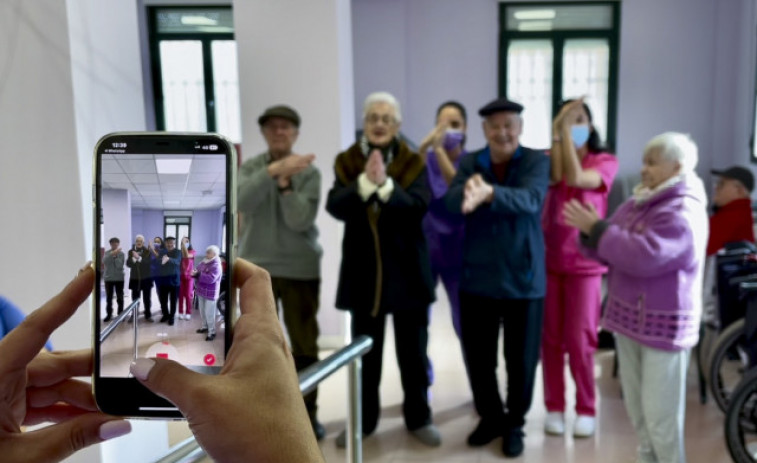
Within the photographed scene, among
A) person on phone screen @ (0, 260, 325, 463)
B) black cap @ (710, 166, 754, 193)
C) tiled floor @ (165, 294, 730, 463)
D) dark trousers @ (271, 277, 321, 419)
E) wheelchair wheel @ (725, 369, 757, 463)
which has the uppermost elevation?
person on phone screen @ (0, 260, 325, 463)

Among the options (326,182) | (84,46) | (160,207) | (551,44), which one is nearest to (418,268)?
(326,182)

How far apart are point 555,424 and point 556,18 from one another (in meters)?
5.62

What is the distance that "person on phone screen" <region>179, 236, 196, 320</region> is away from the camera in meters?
0.72

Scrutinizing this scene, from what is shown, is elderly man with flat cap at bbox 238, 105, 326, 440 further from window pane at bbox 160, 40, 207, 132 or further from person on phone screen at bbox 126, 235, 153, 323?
window pane at bbox 160, 40, 207, 132

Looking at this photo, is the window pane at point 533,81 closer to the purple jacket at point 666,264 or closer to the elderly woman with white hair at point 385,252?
the elderly woman with white hair at point 385,252

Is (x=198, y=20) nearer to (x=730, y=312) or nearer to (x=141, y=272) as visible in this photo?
(x=730, y=312)

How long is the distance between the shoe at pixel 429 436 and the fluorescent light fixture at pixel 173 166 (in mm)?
2524

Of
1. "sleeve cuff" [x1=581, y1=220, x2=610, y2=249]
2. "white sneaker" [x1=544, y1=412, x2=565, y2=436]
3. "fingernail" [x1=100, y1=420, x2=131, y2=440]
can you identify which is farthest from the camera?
"white sneaker" [x1=544, y1=412, x2=565, y2=436]

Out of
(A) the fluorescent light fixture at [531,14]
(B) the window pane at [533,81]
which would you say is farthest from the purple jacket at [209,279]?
(A) the fluorescent light fixture at [531,14]

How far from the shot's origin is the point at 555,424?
3.15 meters

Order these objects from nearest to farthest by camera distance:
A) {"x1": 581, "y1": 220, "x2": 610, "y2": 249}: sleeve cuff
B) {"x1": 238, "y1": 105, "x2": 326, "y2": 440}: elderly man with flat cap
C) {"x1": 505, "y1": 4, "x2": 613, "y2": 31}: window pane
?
{"x1": 581, "y1": 220, "x2": 610, "y2": 249}: sleeve cuff → {"x1": 238, "y1": 105, "x2": 326, "y2": 440}: elderly man with flat cap → {"x1": 505, "y1": 4, "x2": 613, "y2": 31}: window pane

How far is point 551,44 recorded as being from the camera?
25.2 ft

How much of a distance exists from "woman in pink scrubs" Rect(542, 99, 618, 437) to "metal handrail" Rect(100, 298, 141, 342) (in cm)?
255

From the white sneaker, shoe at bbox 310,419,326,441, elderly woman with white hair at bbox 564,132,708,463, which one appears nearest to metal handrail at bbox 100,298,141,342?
elderly woman with white hair at bbox 564,132,708,463
